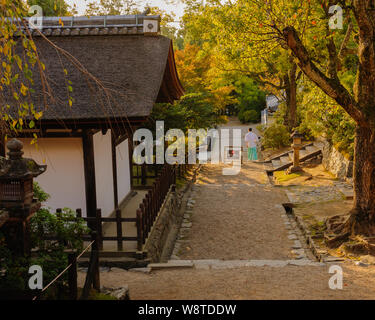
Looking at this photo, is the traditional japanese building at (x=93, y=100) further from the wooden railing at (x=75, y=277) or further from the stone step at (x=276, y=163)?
the stone step at (x=276, y=163)

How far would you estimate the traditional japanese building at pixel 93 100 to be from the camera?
885cm

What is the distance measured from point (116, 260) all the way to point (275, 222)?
5.95 m

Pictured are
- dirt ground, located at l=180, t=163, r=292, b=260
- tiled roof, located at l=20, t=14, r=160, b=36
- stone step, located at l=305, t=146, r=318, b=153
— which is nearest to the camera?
dirt ground, located at l=180, t=163, r=292, b=260

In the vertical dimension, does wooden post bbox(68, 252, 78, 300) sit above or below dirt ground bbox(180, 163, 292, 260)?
above

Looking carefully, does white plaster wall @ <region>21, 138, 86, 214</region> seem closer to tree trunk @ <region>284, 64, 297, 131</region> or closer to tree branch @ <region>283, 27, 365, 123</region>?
tree branch @ <region>283, 27, 365, 123</region>

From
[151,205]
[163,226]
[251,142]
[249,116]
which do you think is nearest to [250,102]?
[249,116]

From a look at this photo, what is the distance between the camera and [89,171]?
30.8ft

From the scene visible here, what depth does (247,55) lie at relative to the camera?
45.3 ft

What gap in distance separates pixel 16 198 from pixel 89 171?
4135 mm

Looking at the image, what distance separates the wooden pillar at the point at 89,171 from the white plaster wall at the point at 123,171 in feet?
8.59

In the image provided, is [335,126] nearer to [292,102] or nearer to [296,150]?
[296,150]

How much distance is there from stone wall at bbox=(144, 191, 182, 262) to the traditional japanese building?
53.4 inches

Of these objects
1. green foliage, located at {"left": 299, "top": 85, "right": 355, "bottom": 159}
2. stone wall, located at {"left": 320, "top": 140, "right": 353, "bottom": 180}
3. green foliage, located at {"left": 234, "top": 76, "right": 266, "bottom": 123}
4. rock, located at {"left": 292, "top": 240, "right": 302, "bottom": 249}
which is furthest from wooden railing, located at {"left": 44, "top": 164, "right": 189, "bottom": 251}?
green foliage, located at {"left": 234, "top": 76, "right": 266, "bottom": 123}

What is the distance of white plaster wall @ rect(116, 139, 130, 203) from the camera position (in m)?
12.5
